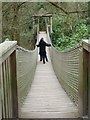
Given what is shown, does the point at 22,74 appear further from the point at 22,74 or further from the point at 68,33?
the point at 68,33

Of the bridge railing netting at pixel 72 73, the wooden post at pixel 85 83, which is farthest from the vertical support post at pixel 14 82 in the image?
the bridge railing netting at pixel 72 73

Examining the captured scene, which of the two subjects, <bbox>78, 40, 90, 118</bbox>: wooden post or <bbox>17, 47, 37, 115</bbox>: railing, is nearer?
<bbox>78, 40, 90, 118</bbox>: wooden post

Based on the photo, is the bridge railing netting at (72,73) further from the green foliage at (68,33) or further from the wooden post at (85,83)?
the green foliage at (68,33)

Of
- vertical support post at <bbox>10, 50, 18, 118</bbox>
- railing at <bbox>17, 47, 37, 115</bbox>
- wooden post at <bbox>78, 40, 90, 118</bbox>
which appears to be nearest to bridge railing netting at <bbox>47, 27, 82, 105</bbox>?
wooden post at <bbox>78, 40, 90, 118</bbox>

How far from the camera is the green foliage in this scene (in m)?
14.0

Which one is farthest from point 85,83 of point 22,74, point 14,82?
point 22,74

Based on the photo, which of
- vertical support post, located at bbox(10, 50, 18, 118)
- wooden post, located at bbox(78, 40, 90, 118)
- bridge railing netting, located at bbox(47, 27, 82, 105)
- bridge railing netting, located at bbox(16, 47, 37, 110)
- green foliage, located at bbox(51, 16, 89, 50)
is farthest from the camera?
green foliage, located at bbox(51, 16, 89, 50)

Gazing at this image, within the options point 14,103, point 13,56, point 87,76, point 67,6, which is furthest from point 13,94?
point 67,6

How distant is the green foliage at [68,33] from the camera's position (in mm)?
13996

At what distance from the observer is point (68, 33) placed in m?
18.6

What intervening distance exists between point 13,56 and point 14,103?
431 mm

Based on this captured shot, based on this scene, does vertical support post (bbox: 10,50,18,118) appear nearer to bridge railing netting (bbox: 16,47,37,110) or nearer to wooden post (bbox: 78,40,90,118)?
bridge railing netting (bbox: 16,47,37,110)

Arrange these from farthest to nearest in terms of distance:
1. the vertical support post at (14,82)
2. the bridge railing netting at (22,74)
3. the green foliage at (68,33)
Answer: the green foliage at (68,33), the bridge railing netting at (22,74), the vertical support post at (14,82)

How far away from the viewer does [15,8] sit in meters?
11.6
